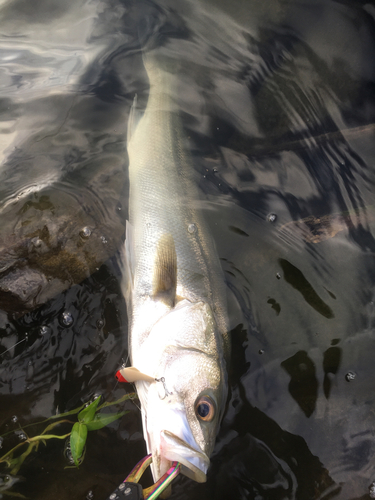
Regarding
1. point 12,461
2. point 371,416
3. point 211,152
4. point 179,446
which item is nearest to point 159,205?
point 211,152

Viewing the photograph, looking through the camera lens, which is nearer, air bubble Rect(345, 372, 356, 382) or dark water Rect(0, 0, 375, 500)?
dark water Rect(0, 0, 375, 500)

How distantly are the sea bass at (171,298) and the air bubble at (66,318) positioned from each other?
0.51 metres

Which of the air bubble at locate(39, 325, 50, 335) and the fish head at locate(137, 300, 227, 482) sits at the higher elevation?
the fish head at locate(137, 300, 227, 482)

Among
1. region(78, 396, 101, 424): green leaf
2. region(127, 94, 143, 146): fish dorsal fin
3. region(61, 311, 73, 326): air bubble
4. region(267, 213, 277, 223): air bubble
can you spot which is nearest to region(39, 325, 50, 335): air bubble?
region(61, 311, 73, 326): air bubble

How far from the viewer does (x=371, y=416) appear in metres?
2.77

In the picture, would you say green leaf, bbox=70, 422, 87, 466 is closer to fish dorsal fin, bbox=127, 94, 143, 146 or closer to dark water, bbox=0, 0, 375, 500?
dark water, bbox=0, 0, 375, 500

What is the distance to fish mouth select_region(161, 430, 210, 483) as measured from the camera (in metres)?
1.96

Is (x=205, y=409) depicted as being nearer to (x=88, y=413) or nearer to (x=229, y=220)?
(x=88, y=413)

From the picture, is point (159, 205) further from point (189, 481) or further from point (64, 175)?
point (189, 481)

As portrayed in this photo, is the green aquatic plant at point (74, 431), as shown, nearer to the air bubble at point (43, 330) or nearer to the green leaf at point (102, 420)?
the green leaf at point (102, 420)

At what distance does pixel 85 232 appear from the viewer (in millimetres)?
3064

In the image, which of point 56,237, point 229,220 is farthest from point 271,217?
point 56,237

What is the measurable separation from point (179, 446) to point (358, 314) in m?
2.00

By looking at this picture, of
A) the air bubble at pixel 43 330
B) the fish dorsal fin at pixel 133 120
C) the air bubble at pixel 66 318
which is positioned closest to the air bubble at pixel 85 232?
the air bubble at pixel 66 318
